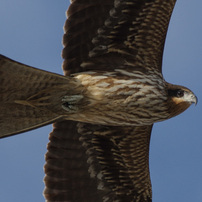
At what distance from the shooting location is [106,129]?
439 inches

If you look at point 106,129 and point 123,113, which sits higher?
point 123,113

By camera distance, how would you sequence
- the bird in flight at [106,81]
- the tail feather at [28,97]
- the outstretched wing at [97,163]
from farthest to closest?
the outstretched wing at [97,163] → the bird in flight at [106,81] → the tail feather at [28,97]

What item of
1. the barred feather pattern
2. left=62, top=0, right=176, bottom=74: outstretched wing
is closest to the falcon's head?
the barred feather pattern

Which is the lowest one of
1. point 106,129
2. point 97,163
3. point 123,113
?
point 97,163

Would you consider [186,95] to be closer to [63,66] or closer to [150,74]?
[150,74]

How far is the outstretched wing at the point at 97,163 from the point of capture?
11.2 metres

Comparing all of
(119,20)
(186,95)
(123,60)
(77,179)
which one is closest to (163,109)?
(186,95)

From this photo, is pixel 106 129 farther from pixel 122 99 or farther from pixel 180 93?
pixel 180 93

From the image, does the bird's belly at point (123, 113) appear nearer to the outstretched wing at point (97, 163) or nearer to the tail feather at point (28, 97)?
the tail feather at point (28, 97)

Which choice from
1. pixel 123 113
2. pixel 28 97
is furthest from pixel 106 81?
pixel 28 97

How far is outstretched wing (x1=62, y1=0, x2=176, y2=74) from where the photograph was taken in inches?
396

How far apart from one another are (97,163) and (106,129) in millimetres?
913

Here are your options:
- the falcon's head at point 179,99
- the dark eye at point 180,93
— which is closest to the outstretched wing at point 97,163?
the falcon's head at point 179,99

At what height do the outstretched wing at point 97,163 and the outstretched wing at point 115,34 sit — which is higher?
the outstretched wing at point 115,34
